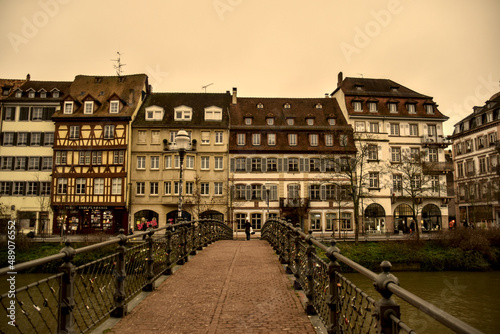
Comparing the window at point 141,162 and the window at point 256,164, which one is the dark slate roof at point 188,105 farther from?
the window at point 256,164

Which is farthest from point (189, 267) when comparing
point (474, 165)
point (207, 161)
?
point (474, 165)

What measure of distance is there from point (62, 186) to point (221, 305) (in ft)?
120

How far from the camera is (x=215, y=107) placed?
41906mm

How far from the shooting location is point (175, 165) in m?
40.0

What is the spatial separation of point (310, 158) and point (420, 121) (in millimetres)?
13192

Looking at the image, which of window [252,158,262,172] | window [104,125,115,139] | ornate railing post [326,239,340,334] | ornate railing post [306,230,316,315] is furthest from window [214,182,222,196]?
ornate railing post [326,239,340,334]

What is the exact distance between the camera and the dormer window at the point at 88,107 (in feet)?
132

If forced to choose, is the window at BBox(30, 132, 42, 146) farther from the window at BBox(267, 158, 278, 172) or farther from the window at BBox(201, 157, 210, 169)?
the window at BBox(267, 158, 278, 172)

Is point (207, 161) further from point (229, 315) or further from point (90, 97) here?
point (229, 315)

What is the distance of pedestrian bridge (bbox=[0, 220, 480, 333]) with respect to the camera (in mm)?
3666

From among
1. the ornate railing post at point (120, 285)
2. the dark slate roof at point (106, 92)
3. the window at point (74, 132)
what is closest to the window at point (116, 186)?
the window at point (74, 132)

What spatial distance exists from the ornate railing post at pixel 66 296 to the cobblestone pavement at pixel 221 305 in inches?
47.5

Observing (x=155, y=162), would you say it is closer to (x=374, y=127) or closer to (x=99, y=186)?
(x=99, y=186)

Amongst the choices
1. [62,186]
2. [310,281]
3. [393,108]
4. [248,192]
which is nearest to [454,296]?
[310,281]
